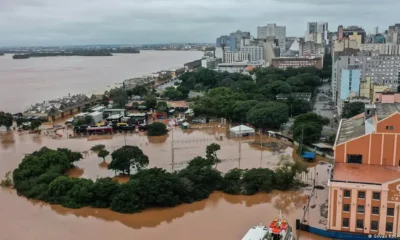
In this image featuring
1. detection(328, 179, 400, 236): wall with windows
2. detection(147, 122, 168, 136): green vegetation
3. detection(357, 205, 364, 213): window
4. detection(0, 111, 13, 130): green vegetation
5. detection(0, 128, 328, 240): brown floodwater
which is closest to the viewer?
detection(328, 179, 400, 236): wall with windows

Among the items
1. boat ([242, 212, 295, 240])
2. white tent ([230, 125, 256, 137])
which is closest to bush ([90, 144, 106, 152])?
white tent ([230, 125, 256, 137])

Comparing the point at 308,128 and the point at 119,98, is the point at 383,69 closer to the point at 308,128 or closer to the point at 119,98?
the point at 308,128

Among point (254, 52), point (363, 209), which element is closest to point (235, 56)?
point (254, 52)

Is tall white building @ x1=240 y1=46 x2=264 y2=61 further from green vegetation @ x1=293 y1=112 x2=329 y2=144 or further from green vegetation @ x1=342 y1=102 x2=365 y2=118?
green vegetation @ x1=293 y1=112 x2=329 y2=144

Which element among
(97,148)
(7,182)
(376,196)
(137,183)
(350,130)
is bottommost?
(7,182)

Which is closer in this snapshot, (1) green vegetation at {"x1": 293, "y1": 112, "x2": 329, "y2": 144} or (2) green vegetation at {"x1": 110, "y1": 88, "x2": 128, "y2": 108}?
(1) green vegetation at {"x1": 293, "y1": 112, "x2": 329, "y2": 144}

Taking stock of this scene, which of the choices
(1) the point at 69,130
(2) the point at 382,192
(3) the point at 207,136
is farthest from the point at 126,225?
(1) the point at 69,130

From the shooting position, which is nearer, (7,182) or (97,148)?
(7,182)
